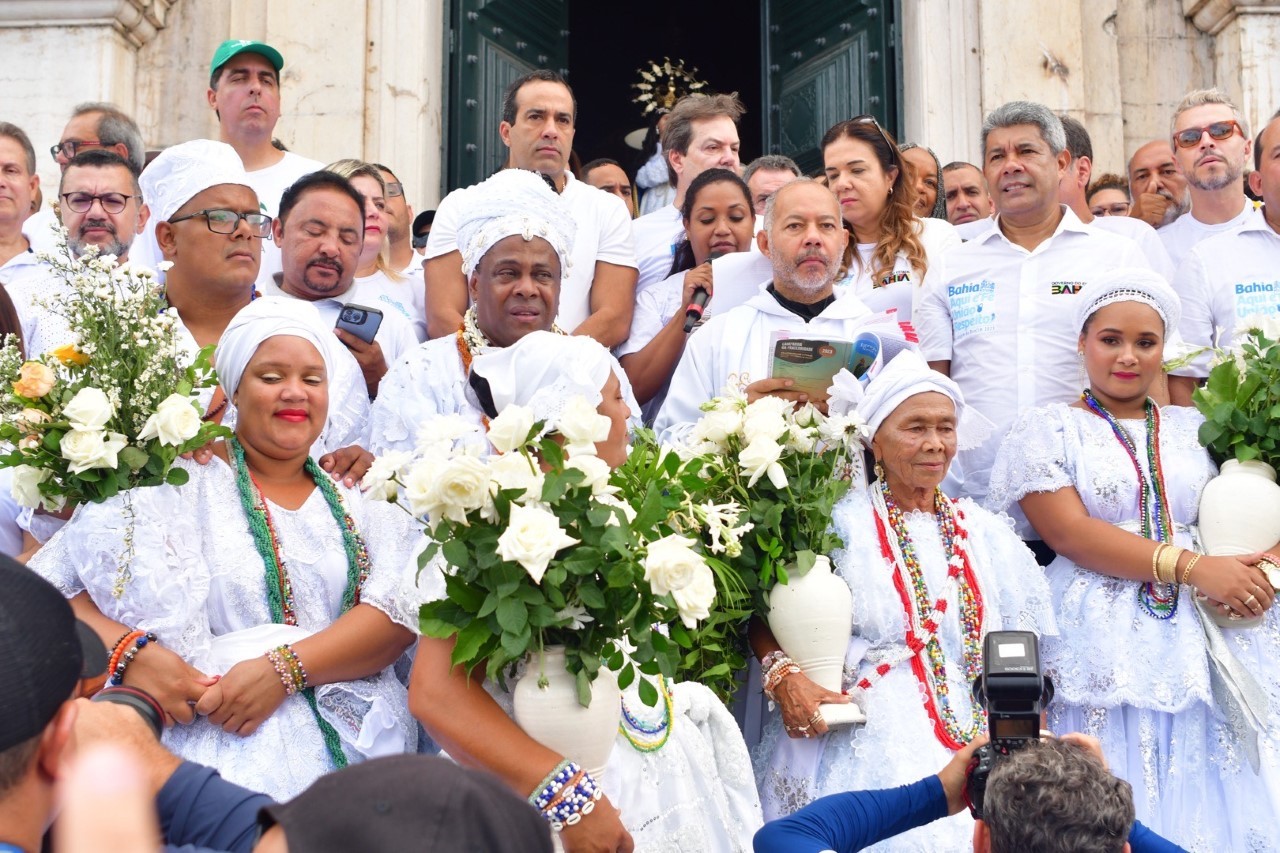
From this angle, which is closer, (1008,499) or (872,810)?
(872,810)

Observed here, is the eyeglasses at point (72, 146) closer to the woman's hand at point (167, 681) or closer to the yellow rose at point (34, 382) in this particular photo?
the yellow rose at point (34, 382)

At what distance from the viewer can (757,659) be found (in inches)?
195

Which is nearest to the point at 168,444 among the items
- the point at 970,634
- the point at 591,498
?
the point at 591,498

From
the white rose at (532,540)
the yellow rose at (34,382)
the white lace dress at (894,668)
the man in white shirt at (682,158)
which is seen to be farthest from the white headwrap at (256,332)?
the man in white shirt at (682,158)

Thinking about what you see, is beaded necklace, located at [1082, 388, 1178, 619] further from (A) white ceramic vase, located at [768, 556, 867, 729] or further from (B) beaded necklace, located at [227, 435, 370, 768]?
(B) beaded necklace, located at [227, 435, 370, 768]

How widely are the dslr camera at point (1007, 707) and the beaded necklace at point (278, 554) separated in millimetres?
1560

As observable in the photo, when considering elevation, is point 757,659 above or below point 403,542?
below

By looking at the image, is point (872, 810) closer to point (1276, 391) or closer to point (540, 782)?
point (540, 782)

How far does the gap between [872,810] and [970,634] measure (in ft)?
4.54

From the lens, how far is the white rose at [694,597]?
11.8ft

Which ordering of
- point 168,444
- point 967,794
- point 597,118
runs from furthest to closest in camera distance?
1. point 597,118
2. point 168,444
3. point 967,794

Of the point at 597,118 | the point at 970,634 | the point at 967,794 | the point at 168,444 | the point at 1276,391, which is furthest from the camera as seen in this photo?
Result: the point at 597,118

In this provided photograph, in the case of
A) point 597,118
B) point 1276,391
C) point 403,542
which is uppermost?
point 597,118

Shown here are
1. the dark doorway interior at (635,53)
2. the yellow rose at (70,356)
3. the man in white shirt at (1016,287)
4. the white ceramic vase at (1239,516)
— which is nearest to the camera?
the yellow rose at (70,356)
